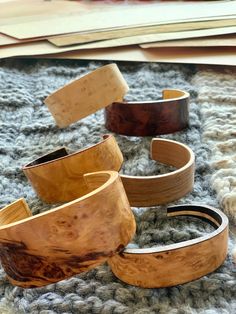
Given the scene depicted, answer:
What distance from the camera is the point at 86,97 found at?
846 mm

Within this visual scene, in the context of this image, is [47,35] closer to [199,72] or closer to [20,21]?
[20,21]

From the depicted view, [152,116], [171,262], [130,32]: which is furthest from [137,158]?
[130,32]

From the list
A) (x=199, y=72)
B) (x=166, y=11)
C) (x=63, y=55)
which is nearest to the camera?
(x=199, y=72)

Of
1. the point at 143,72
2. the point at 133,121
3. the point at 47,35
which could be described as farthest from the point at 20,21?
the point at 133,121

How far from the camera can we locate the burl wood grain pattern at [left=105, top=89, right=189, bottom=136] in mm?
809

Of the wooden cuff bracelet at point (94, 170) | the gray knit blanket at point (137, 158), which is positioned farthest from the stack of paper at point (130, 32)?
the wooden cuff bracelet at point (94, 170)

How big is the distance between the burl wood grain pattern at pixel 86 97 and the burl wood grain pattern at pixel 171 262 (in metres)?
0.37

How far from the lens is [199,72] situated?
1.01 m

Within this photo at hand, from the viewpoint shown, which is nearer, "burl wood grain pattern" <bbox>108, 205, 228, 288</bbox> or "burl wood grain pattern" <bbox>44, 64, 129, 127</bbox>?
"burl wood grain pattern" <bbox>108, 205, 228, 288</bbox>

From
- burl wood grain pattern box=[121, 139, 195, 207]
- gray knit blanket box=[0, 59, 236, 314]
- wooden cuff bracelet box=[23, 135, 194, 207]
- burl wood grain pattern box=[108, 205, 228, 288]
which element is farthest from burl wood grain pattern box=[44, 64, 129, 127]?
burl wood grain pattern box=[108, 205, 228, 288]

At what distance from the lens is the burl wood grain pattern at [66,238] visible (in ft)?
1.56

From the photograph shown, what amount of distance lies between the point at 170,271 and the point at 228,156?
26 cm

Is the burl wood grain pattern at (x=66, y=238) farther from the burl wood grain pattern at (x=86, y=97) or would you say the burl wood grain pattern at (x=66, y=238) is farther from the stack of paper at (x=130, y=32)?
the stack of paper at (x=130, y=32)

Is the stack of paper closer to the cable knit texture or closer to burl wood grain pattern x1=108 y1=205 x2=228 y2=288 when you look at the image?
the cable knit texture
